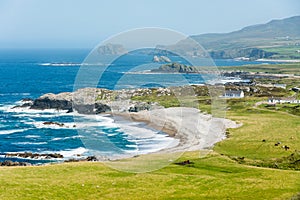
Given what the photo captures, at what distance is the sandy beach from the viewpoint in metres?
66.8

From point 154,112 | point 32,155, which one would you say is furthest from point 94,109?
point 32,155

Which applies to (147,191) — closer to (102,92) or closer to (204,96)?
(102,92)

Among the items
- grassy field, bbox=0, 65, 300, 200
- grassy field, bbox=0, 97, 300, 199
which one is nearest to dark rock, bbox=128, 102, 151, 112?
grassy field, bbox=0, 65, 300, 200

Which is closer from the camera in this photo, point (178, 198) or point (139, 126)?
point (178, 198)

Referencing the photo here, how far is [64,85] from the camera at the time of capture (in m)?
169

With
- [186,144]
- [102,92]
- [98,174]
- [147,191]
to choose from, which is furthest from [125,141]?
[102,92]

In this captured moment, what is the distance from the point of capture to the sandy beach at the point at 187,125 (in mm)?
66750

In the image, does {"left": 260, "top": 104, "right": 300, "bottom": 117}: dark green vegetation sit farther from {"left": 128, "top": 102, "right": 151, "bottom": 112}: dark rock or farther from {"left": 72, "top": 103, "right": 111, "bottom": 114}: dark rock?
{"left": 72, "top": 103, "right": 111, "bottom": 114}: dark rock

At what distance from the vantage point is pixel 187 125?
82250 mm

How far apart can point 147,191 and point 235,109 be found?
67.9 m

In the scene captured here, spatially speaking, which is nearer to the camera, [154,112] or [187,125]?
[187,125]

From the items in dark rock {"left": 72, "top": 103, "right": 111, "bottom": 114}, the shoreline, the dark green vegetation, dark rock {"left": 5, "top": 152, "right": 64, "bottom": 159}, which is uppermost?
dark rock {"left": 72, "top": 103, "right": 111, "bottom": 114}

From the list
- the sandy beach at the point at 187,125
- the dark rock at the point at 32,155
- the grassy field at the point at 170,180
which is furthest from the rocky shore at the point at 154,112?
the grassy field at the point at 170,180

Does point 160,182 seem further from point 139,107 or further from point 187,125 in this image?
point 139,107
